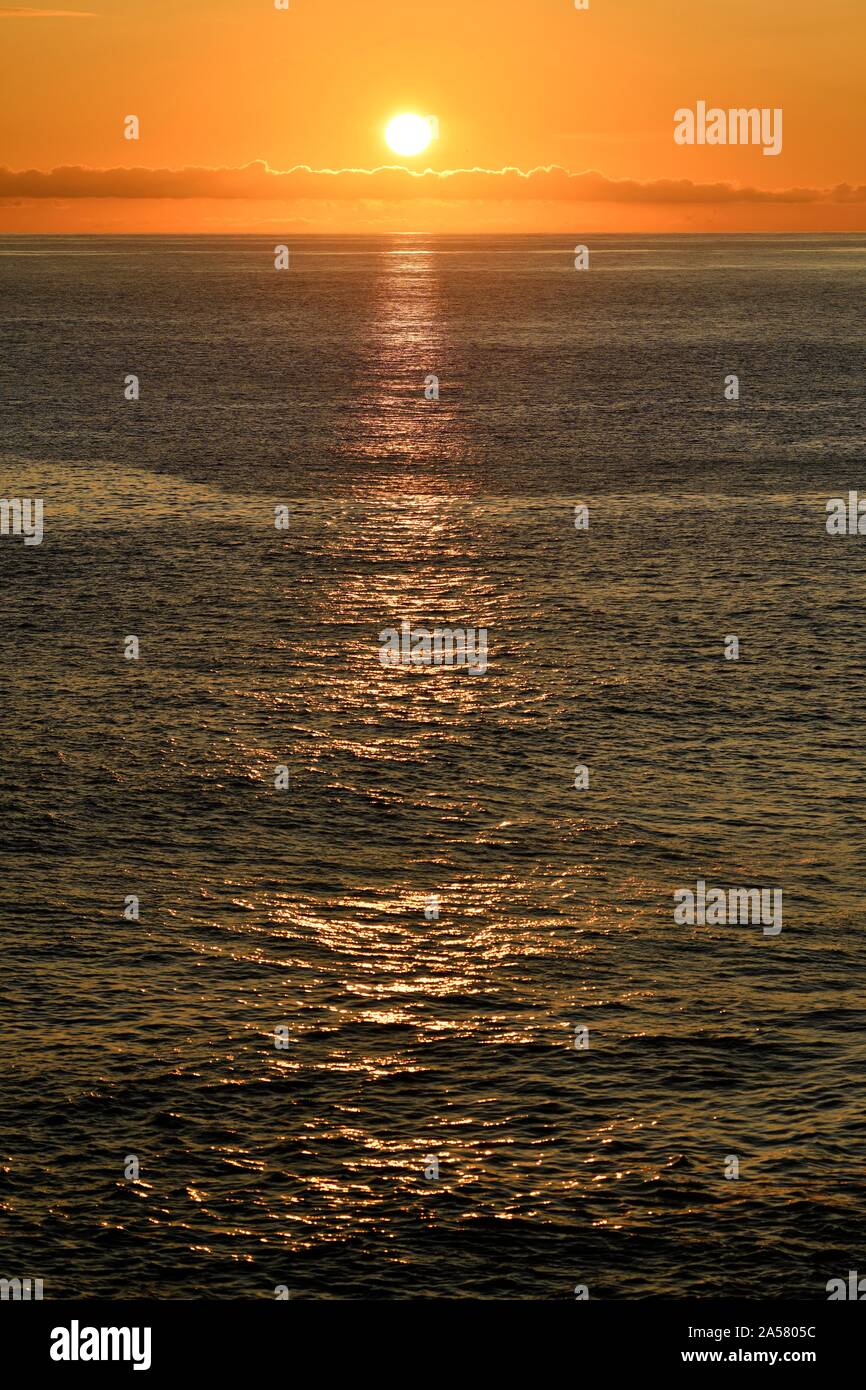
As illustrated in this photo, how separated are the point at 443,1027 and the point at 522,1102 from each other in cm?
411

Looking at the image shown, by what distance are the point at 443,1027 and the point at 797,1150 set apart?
9.98m

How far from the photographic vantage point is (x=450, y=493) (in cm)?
12862

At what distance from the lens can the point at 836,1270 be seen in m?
37.8

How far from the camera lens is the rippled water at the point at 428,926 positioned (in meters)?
39.2

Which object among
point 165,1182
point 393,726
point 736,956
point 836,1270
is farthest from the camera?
point 393,726

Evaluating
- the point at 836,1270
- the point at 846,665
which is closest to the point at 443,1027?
the point at 836,1270

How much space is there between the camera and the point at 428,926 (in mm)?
52750

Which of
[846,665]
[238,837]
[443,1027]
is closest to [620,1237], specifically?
[443,1027]

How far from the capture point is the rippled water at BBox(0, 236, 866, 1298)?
3922cm

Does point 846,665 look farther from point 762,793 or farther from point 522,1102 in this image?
point 522,1102

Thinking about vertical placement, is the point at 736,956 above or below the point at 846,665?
below

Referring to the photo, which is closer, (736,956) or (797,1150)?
(797,1150)

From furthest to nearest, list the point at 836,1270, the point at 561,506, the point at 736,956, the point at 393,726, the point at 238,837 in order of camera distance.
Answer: the point at 561,506 → the point at 393,726 → the point at 238,837 → the point at 736,956 → the point at 836,1270
